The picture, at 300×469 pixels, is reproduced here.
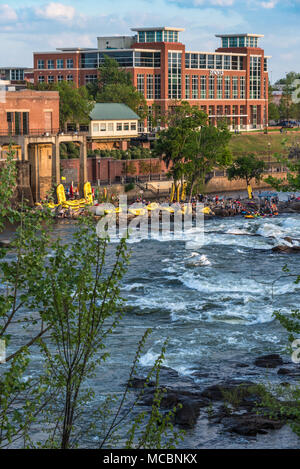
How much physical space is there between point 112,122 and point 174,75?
97.7 feet

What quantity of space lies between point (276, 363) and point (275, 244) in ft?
102

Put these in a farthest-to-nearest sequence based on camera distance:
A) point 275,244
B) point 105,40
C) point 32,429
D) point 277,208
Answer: point 105,40 < point 277,208 < point 275,244 < point 32,429

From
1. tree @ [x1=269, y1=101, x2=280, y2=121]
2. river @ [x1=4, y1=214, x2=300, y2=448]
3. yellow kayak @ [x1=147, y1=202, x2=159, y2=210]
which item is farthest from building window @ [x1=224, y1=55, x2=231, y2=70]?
river @ [x1=4, y1=214, x2=300, y2=448]

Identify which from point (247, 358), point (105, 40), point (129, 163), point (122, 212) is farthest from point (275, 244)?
point (105, 40)

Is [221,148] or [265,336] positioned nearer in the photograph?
[265,336]

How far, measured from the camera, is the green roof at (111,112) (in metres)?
104

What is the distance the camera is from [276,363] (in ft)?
110

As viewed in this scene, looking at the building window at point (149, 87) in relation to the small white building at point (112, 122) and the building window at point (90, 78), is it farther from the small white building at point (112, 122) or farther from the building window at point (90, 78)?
the small white building at point (112, 122)

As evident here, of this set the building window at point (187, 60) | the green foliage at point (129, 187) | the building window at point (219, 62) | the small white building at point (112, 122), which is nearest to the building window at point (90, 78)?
the building window at point (187, 60)

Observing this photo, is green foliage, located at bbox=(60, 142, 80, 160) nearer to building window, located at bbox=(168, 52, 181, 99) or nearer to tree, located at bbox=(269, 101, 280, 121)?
building window, located at bbox=(168, 52, 181, 99)

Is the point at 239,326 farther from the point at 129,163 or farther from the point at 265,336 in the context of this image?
the point at 129,163

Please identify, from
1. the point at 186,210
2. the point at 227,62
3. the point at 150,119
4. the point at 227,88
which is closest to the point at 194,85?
the point at 227,88
